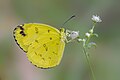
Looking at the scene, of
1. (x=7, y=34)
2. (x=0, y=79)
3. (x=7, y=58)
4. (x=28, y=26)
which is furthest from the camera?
(x=7, y=34)

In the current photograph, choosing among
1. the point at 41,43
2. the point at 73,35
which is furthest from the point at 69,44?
the point at 73,35

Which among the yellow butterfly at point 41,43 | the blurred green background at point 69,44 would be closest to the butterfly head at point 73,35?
the yellow butterfly at point 41,43

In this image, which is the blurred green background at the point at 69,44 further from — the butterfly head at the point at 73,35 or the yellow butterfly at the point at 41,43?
the butterfly head at the point at 73,35

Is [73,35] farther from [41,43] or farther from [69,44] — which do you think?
[69,44]

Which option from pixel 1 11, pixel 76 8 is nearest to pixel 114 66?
pixel 76 8

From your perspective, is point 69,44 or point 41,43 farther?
point 69,44

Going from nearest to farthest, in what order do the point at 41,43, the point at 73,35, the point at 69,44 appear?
the point at 73,35
the point at 41,43
the point at 69,44

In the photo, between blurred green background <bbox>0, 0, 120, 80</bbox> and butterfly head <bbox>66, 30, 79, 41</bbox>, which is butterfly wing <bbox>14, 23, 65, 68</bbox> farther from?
blurred green background <bbox>0, 0, 120, 80</bbox>

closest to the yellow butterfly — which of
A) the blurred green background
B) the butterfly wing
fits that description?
the butterfly wing

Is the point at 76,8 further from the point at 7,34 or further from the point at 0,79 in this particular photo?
the point at 0,79
